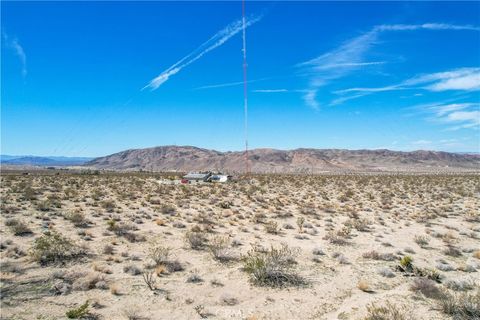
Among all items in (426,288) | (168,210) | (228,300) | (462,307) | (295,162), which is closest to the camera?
(462,307)

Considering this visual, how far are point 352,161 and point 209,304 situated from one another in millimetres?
178896

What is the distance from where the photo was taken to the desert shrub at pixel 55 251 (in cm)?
1117

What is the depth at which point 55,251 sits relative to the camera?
1142cm

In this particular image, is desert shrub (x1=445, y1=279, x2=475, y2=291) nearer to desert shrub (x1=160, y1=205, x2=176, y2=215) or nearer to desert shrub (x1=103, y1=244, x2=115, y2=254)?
desert shrub (x1=103, y1=244, x2=115, y2=254)

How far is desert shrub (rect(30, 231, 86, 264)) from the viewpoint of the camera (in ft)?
36.7

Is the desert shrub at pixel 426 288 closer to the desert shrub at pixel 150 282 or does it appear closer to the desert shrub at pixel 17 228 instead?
the desert shrub at pixel 150 282

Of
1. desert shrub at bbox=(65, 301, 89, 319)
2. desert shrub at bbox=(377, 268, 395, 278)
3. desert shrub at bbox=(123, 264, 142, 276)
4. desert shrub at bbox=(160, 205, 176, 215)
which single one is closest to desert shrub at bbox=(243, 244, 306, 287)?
desert shrub at bbox=(377, 268, 395, 278)

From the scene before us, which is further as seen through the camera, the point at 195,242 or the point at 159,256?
the point at 195,242

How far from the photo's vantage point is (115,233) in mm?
15578

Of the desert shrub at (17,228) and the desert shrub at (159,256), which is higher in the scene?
the desert shrub at (17,228)

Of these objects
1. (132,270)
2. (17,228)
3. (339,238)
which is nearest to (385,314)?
(132,270)

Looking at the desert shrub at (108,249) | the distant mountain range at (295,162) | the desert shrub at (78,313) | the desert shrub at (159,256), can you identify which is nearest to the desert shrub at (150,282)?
the desert shrub at (159,256)

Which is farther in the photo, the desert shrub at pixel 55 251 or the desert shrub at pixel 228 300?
the desert shrub at pixel 55 251

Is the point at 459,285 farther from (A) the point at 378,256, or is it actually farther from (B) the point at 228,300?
(B) the point at 228,300
